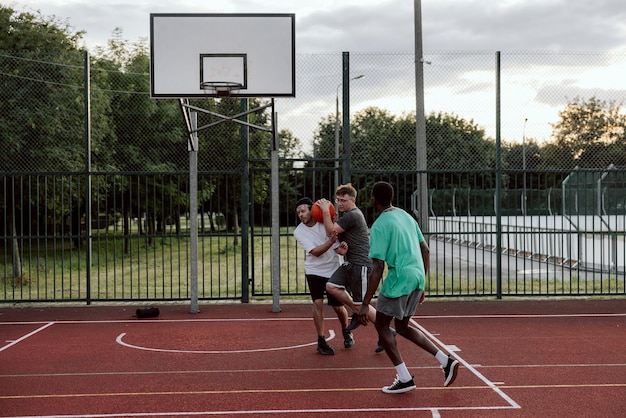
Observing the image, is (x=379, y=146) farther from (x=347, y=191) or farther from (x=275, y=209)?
(x=347, y=191)

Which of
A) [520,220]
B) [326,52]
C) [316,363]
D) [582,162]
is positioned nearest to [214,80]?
[326,52]

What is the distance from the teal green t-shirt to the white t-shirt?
1.95 meters

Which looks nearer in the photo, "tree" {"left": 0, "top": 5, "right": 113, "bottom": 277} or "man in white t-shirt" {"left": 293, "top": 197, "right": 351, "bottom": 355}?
"man in white t-shirt" {"left": 293, "top": 197, "right": 351, "bottom": 355}

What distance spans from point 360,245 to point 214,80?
4519 millimetres

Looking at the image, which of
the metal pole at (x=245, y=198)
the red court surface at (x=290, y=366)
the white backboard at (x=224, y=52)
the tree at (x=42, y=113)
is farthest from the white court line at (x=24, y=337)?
the tree at (x=42, y=113)

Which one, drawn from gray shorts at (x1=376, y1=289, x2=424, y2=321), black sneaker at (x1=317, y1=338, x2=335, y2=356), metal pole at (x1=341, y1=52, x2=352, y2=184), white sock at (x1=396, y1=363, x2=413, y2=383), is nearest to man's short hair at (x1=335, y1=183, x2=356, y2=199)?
gray shorts at (x1=376, y1=289, x2=424, y2=321)

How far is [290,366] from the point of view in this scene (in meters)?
7.96

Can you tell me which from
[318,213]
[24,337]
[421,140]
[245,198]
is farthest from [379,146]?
[24,337]

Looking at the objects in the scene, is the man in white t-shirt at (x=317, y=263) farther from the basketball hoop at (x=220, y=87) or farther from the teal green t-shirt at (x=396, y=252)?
the basketball hoop at (x=220, y=87)

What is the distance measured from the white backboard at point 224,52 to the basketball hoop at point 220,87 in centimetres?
2

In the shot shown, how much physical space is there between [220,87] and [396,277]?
5.93 meters

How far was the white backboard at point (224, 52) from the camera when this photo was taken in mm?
11727

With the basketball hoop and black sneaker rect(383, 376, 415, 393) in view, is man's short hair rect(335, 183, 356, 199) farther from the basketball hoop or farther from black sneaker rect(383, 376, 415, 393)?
the basketball hoop

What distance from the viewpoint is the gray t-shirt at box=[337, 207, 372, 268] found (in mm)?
8328
